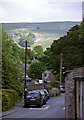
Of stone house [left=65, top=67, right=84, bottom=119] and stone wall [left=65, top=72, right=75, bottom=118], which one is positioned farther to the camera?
stone wall [left=65, top=72, right=75, bottom=118]

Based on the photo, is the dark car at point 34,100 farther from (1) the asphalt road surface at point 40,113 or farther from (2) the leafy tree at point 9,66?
(2) the leafy tree at point 9,66

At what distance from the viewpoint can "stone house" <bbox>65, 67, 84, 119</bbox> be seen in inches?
538

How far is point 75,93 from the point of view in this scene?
14922mm

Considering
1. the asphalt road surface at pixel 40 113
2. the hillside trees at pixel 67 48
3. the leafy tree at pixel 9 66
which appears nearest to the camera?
the asphalt road surface at pixel 40 113

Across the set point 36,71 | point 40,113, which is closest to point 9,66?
point 40,113

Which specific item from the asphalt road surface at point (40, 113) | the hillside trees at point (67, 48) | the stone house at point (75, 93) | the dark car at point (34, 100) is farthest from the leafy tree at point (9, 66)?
the stone house at point (75, 93)

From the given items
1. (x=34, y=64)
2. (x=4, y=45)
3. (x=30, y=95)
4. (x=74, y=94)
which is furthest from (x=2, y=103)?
(x=34, y=64)

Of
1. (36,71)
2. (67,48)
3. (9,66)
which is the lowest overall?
(36,71)

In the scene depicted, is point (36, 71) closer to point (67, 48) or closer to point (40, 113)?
point (67, 48)

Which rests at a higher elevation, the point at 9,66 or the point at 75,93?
the point at 9,66

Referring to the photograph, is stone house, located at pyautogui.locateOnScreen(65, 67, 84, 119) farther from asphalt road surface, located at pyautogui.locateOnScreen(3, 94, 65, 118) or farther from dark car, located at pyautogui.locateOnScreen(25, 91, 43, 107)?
dark car, located at pyautogui.locateOnScreen(25, 91, 43, 107)

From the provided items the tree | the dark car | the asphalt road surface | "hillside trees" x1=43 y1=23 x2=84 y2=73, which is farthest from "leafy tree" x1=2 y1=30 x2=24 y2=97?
the tree

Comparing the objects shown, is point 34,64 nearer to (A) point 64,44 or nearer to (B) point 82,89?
(A) point 64,44

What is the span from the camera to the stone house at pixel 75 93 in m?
13.7
